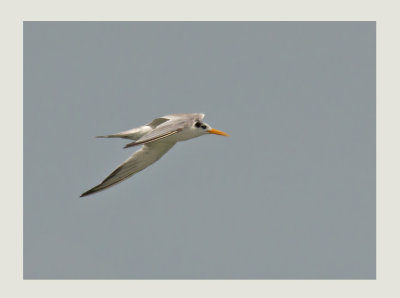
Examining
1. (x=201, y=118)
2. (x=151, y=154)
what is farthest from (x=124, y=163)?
(x=201, y=118)

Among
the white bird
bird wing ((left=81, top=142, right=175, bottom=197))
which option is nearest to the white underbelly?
the white bird

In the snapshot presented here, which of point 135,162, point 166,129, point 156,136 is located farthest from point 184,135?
point 135,162

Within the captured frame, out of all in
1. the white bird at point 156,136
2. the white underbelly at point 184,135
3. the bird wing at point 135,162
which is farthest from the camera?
the bird wing at point 135,162

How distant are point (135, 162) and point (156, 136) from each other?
2.71m

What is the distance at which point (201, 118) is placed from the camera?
1802 cm

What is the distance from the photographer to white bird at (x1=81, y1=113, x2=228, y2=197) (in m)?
17.2

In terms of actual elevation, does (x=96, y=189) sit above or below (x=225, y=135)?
below

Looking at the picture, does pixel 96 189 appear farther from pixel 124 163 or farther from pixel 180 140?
pixel 180 140

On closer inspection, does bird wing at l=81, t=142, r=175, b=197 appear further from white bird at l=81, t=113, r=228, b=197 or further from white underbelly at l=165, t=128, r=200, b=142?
white underbelly at l=165, t=128, r=200, b=142

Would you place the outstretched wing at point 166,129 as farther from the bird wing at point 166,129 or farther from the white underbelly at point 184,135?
the white underbelly at point 184,135

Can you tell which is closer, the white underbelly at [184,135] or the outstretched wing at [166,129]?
the outstretched wing at [166,129]

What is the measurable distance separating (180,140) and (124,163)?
6.02ft

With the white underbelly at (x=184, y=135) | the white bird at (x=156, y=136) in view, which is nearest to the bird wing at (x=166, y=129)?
the white bird at (x=156, y=136)

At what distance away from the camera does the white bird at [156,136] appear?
17219 millimetres
